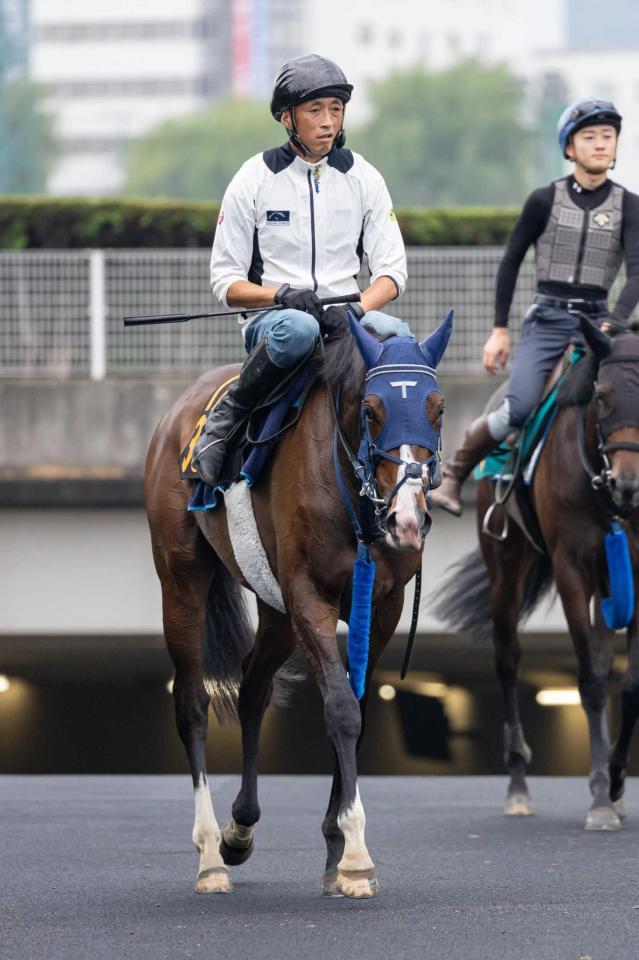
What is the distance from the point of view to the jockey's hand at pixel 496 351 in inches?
428

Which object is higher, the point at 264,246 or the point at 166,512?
the point at 264,246

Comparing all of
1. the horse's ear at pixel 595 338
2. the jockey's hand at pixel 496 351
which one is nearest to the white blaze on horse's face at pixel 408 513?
the horse's ear at pixel 595 338

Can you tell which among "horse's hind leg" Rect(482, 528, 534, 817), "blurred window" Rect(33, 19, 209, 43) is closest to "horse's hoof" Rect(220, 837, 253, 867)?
"horse's hind leg" Rect(482, 528, 534, 817)

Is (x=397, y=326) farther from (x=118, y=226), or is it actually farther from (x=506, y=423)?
(x=118, y=226)

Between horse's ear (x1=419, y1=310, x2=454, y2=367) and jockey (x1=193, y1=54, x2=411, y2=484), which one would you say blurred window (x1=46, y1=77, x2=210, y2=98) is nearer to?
jockey (x1=193, y1=54, x2=411, y2=484)

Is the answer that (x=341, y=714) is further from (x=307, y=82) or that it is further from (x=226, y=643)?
(x=307, y=82)

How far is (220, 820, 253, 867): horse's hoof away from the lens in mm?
8125

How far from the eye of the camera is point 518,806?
10.9 metres

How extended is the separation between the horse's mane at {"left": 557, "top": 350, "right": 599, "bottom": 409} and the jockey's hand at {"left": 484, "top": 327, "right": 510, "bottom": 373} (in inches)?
31.0

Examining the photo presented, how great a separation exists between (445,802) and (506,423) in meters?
2.66

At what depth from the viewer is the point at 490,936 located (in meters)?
6.27

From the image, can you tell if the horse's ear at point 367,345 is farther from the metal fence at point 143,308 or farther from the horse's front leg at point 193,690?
the metal fence at point 143,308

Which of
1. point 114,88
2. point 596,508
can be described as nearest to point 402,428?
point 596,508

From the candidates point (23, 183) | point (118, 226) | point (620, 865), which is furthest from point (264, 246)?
point (23, 183)
